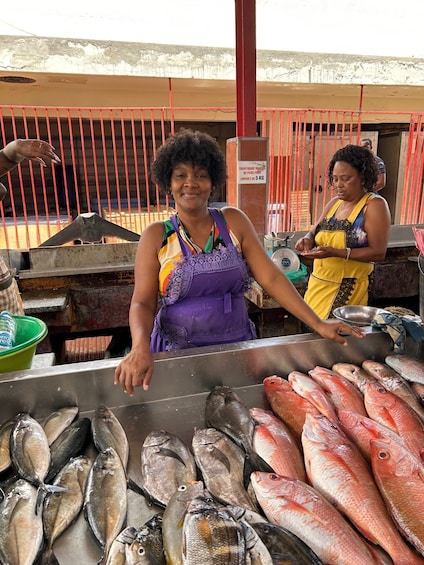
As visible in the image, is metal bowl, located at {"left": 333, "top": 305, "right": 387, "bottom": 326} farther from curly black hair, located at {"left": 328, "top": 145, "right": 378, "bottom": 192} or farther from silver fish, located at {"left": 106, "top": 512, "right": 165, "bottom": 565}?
silver fish, located at {"left": 106, "top": 512, "right": 165, "bottom": 565}

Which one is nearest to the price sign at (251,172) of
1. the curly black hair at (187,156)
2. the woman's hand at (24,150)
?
the woman's hand at (24,150)

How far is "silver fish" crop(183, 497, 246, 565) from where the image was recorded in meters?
1.04

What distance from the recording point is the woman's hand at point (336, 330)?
6.83 feet

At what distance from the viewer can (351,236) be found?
329 centimetres

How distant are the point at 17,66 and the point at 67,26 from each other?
1.24 meters

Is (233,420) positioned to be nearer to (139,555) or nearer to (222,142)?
(139,555)

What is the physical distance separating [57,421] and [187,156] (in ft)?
4.36

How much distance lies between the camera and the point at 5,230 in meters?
6.41

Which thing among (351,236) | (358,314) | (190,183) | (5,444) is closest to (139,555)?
(5,444)

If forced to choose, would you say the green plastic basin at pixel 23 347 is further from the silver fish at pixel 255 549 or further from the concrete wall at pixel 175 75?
the concrete wall at pixel 175 75

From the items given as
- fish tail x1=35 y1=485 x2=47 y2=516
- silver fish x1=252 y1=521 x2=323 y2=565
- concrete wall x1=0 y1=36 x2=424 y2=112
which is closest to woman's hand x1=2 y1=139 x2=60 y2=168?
fish tail x1=35 y1=485 x2=47 y2=516

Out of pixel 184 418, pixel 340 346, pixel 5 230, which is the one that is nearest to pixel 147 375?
pixel 184 418

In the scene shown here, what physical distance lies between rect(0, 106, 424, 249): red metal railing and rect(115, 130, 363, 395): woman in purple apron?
16.1 feet

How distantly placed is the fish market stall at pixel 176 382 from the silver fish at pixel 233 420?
0.24 ft
